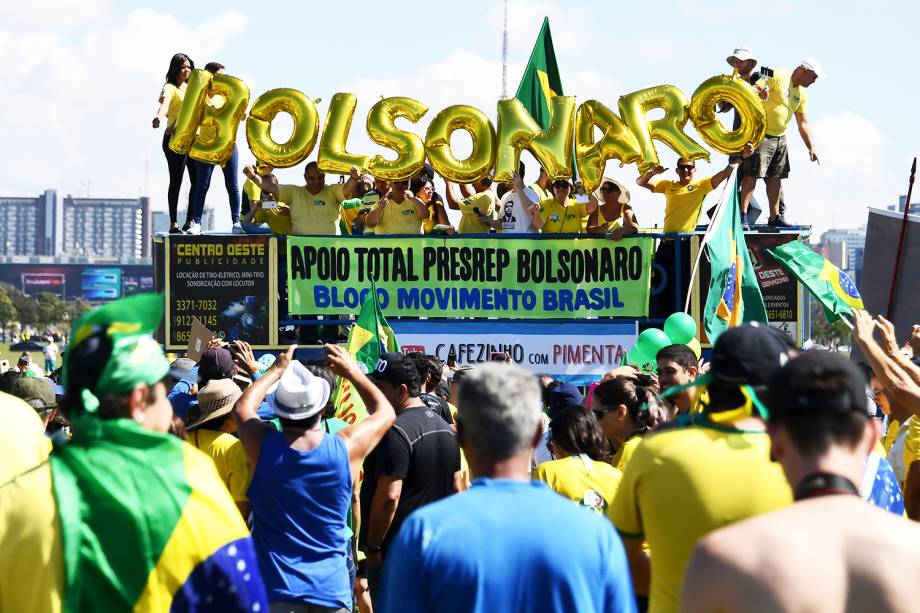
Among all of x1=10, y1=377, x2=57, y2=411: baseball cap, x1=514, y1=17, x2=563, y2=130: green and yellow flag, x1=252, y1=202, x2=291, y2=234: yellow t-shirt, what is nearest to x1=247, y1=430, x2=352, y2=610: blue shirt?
x1=10, y1=377, x2=57, y2=411: baseball cap

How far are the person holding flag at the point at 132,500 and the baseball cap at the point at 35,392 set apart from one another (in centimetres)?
267

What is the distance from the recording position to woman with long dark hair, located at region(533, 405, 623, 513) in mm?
4988

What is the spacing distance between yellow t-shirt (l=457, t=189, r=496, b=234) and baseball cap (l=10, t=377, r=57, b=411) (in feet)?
29.0

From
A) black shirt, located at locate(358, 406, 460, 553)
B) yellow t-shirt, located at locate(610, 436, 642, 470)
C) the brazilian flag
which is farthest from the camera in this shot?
the brazilian flag

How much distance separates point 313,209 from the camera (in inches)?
559

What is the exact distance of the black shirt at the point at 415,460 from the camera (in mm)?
6051

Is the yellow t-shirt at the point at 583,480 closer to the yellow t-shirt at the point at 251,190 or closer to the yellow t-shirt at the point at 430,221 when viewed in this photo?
the yellow t-shirt at the point at 430,221

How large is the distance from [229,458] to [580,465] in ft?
5.71

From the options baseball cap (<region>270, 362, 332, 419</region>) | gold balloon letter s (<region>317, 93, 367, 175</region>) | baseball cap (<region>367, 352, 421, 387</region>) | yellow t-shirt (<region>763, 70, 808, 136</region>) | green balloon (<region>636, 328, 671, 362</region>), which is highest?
yellow t-shirt (<region>763, 70, 808, 136</region>)

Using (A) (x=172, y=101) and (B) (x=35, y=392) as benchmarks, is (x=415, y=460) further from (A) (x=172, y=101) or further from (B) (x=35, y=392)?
(A) (x=172, y=101)

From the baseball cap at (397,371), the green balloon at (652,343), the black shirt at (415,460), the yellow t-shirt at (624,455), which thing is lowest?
the black shirt at (415,460)

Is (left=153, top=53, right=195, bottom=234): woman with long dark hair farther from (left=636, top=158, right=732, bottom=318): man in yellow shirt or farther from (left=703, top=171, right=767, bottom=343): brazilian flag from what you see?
(left=703, top=171, right=767, bottom=343): brazilian flag

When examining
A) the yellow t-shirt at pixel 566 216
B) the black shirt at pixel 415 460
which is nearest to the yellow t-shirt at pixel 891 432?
the black shirt at pixel 415 460

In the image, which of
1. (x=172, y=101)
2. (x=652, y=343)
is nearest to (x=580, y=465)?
(x=652, y=343)
